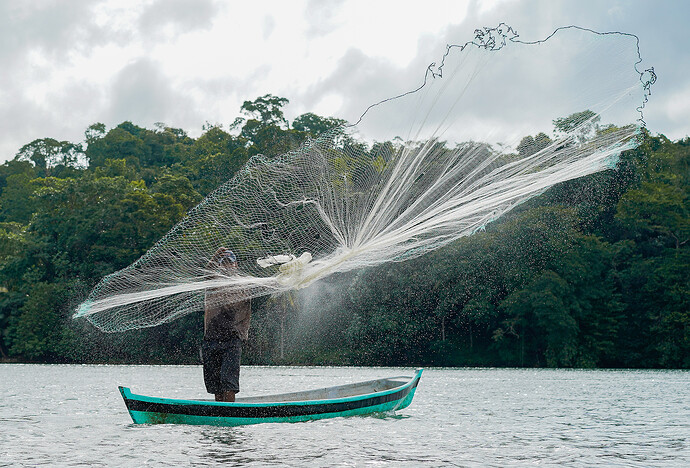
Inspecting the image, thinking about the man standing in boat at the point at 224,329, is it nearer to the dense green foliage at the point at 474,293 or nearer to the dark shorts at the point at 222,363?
the dark shorts at the point at 222,363

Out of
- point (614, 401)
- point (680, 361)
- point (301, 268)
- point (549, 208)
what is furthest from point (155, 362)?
point (301, 268)

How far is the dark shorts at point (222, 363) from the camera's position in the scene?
11.8 m

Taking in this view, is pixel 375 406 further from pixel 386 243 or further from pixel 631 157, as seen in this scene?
pixel 631 157

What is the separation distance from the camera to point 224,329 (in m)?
11.8

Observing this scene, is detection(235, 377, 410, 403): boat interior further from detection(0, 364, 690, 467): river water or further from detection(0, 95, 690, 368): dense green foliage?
detection(0, 95, 690, 368): dense green foliage

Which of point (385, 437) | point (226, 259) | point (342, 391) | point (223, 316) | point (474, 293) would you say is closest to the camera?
point (385, 437)

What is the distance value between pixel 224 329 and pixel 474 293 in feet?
105

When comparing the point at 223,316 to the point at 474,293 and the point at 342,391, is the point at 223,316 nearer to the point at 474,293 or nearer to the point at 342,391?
the point at 342,391

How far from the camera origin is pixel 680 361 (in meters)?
40.0

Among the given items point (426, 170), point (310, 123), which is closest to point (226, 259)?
point (426, 170)

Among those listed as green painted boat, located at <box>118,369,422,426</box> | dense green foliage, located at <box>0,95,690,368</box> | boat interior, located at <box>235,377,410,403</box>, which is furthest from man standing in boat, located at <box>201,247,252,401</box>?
dense green foliage, located at <box>0,95,690,368</box>

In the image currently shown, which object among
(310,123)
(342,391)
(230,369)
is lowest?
(342,391)

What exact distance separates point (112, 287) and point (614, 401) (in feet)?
39.2

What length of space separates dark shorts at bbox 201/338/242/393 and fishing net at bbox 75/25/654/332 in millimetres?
863
